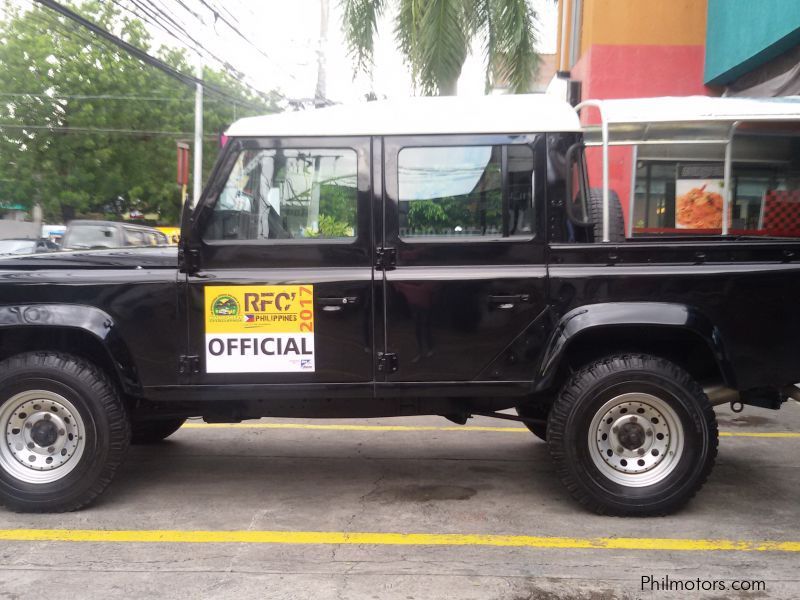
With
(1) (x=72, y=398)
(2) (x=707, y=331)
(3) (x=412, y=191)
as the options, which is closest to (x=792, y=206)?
(2) (x=707, y=331)

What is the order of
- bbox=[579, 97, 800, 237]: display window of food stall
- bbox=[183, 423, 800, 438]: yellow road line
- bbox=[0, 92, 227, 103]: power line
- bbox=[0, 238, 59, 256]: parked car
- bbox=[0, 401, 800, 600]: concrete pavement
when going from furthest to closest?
bbox=[0, 92, 227, 103]: power line < bbox=[0, 238, 59, 256]: parked car < bbox=[579, 97, 800, 237]: display window of food stall < bbox=[183, 423, 800, 438]: yellow road line < bbox=[0, 401, 800, 600]: concrete pavement

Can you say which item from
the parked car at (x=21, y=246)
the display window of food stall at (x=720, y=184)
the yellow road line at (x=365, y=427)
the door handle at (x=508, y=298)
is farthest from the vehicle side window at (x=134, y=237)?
the door handle at (x=508, y=298)

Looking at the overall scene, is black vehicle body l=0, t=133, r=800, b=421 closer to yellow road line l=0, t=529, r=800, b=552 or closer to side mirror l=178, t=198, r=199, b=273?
side mirror l=178, t=198, r=199, b=273

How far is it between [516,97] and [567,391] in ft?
5.83

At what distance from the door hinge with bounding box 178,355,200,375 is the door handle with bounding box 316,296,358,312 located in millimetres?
781

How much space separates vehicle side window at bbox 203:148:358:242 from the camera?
13.9 ft

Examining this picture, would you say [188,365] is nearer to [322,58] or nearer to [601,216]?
[601,216]

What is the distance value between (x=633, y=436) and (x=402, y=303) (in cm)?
155

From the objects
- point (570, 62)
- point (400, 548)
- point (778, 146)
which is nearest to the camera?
point (400, 548)

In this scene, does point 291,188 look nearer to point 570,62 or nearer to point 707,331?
point 707,331

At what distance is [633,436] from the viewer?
167 inches

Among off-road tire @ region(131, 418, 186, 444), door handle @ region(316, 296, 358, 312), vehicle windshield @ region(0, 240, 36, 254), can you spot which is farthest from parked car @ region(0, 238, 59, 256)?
door handle @ region(316, 296, 358, 312)

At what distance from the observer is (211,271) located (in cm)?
425

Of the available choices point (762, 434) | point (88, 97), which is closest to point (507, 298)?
point (762, 434)
